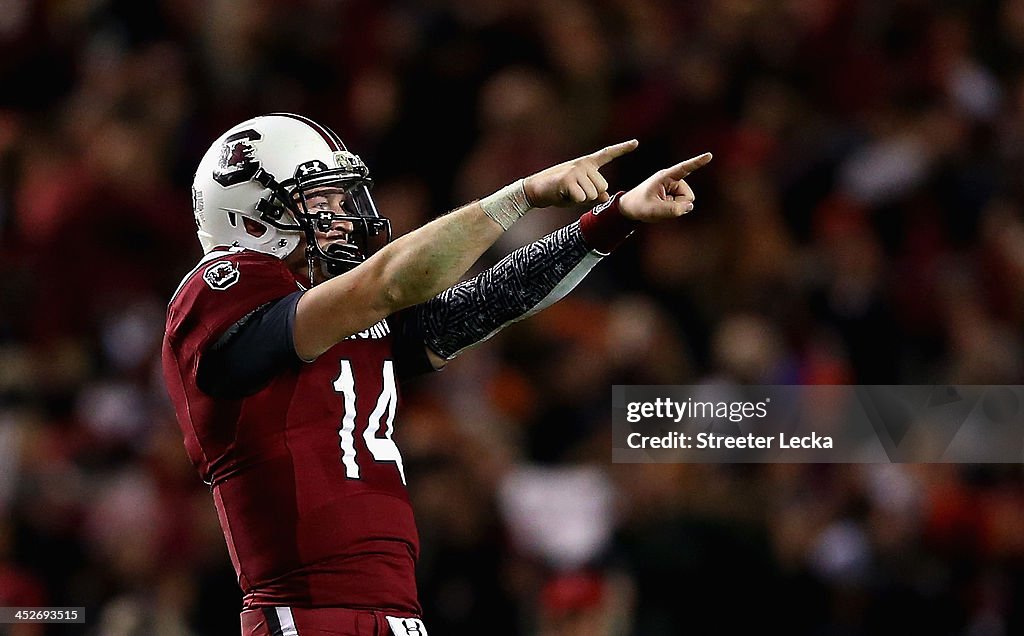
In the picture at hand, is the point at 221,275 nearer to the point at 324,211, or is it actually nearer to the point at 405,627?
the point at 324,211

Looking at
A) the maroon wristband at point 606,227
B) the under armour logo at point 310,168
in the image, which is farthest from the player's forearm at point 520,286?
the under armour logo at point 310,168

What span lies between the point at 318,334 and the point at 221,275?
419mm

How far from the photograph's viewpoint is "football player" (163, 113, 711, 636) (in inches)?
148

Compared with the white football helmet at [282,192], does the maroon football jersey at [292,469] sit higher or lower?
lower

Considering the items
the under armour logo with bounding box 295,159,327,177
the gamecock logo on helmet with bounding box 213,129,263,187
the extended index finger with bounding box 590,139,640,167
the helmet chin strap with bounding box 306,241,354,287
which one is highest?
the gamecock logo on helmet with bounding box 213,129,263,187

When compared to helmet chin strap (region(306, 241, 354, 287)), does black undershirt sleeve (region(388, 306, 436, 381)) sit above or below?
below

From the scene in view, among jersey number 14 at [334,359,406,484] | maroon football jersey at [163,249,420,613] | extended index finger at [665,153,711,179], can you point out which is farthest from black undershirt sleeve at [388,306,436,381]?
extended index finger at [665,153,711,179]

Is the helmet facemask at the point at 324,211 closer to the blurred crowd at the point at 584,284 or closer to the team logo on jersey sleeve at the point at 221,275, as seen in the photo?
the team logo on jersey sleeve at the point at 221,275

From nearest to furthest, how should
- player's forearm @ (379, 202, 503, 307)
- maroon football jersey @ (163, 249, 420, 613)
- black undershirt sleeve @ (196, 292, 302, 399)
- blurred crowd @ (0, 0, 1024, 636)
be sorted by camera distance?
1. player's forearm @ (379, 202, 503, 307)
2. black undershirt sleeve @ (196, 292, 302, 399)
3. maroon football jersey @ (163, 249, 420, 613)
4. blurred crowd @ (0, 0, 1024, 636)

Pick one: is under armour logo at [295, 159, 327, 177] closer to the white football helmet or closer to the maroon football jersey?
the white football helmet

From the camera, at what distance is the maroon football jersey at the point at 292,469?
156 inches

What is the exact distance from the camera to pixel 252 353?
3887 millimetres

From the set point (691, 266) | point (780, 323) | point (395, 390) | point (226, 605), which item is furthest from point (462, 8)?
point (395, 390)

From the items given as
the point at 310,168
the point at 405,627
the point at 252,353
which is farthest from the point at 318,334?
the point at 405,627
